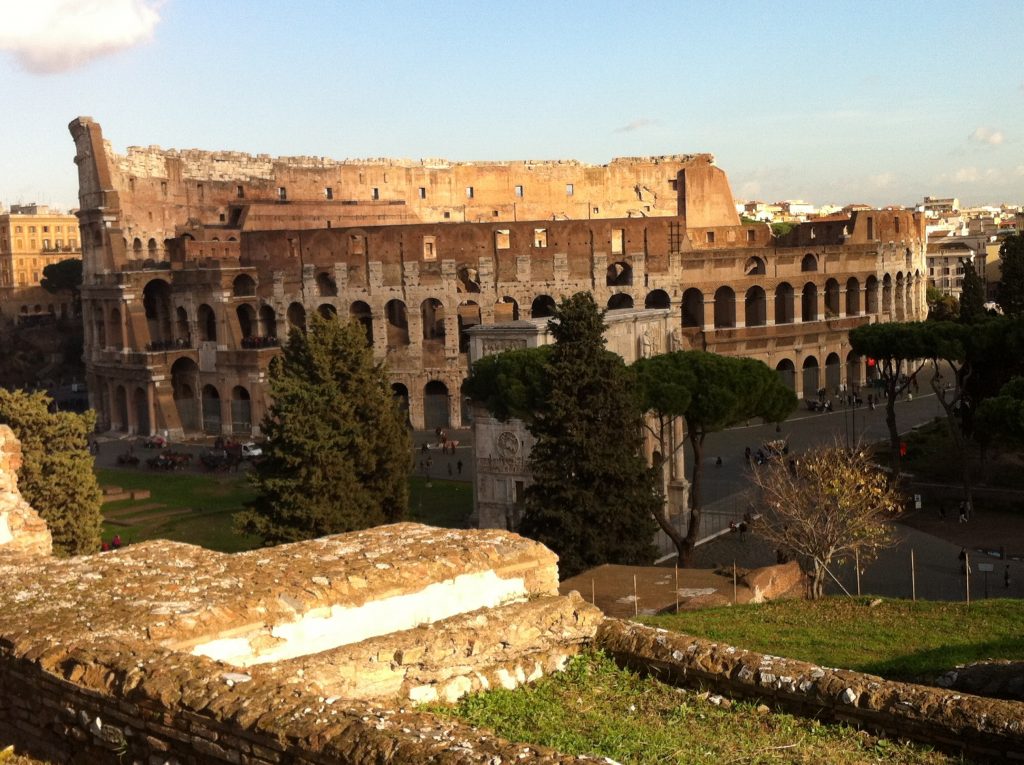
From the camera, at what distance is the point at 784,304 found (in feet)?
148

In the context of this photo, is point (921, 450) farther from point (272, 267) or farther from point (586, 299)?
point (272, 267)

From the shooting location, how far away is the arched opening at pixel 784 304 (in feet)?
146

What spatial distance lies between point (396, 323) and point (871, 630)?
35.6 meters

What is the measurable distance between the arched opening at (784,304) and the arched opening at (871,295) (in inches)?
160

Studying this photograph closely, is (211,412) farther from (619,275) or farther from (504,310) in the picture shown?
(619,275)

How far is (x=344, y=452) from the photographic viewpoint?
21062 mm

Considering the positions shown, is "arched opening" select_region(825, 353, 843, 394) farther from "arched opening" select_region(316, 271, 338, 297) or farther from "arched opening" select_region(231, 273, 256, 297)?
"arched opening" select_region(231, 273, 256, 297)

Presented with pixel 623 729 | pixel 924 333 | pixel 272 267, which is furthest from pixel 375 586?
pixel 272 267

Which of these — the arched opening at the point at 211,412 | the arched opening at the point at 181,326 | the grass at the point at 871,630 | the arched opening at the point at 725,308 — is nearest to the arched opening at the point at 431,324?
the arched opening at the point at 211,412

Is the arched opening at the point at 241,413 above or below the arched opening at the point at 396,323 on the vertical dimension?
below

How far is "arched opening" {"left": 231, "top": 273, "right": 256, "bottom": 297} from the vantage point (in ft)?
143

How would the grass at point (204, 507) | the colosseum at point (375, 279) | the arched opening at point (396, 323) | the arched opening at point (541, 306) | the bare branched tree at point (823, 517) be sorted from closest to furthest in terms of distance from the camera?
the bare branched tree at point (823, 517) < the grass at point (204, 507) < the colosseum at point (375, 279) < the arched opening at point (541, 306) < the arched opening at point (396, 323)

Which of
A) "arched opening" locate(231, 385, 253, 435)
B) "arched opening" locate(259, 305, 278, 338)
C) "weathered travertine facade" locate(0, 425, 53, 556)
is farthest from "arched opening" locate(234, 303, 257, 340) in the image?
"weathered travertine facade" locate(0, 425, 53, 556)

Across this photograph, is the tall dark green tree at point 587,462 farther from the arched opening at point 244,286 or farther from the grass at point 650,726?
the arched opening at point 244,286
